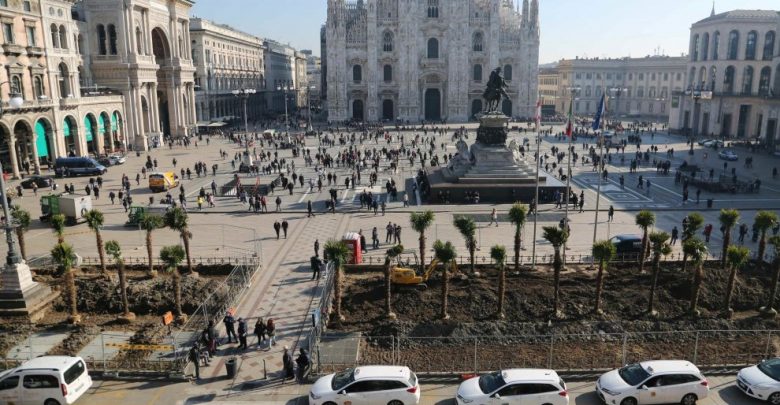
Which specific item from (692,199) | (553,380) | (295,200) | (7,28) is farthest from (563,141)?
(553,380)

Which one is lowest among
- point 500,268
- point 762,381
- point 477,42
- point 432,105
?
point 762,381

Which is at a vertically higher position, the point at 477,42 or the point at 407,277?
the point at 477,42

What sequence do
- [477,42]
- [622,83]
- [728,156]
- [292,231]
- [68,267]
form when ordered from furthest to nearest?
[622,83]
[477,42]
[728,156]
[292,231]
[68,267]

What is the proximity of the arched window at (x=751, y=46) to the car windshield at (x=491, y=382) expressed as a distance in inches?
3183

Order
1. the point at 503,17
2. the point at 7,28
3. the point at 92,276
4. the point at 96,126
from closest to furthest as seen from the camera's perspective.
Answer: the point at 92,276
the point at 7,28
the point at 96,126
the point at 503,17

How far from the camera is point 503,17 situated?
339 feet

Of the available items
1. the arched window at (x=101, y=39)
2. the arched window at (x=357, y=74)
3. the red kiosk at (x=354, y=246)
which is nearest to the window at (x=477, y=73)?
the arched window at (x=357, y=74)

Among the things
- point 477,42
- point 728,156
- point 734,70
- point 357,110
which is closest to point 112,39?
point 357,110

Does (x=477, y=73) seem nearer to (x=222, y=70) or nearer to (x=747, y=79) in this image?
(x=747, y=79)

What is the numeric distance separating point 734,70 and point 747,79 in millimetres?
2026

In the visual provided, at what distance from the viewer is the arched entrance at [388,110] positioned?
343 feet

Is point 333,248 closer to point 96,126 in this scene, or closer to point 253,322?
point 253,322

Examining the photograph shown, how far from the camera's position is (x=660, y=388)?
14516 mm

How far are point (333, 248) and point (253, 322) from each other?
4.22m
